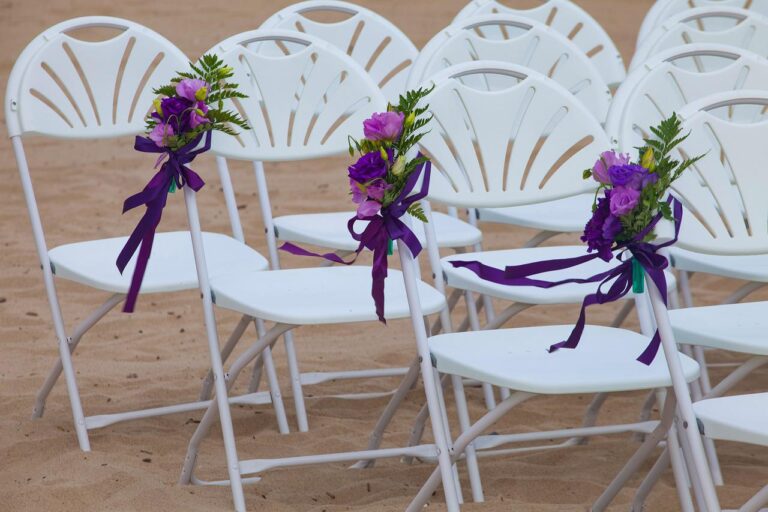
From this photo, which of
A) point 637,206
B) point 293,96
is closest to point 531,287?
point 637,206

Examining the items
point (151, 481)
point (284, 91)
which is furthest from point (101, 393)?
point (284, 91)

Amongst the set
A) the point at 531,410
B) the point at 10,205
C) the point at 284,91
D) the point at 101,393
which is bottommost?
the point at 531,410

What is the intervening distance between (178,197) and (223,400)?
14.7ft

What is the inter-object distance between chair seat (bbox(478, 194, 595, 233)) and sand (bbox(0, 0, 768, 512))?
2.18 ft

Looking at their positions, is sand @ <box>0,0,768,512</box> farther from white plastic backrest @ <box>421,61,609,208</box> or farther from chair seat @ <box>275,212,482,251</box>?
white plastic backrest @ <box>421,61,609,208</box>

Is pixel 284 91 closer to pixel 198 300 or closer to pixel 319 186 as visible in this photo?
pixel 198 300

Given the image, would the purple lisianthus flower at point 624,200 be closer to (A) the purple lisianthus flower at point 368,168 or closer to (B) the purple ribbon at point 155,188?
(A) the purple lisianthus flower at point 368,168

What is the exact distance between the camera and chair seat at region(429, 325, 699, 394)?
2.71 m

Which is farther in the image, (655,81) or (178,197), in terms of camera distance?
(178,197)

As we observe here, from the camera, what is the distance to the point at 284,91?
3.91 meters

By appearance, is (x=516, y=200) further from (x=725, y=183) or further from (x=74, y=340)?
(x=74, y=340)

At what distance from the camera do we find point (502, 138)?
3.56 metres

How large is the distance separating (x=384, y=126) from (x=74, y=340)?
4.96ft

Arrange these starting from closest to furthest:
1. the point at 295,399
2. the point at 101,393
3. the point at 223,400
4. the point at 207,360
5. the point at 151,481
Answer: the point at 223,400, the point at 151,481, the point at 295,399, the point at 101,393, the point at 207,360
